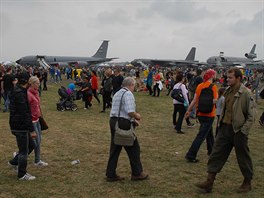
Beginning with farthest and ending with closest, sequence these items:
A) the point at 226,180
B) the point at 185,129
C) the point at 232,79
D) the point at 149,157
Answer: the point at 185,129, the point at 149,157, the point at 226,180, the point at 232,79

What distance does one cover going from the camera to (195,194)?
15.4 ft

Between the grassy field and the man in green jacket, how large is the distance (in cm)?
42

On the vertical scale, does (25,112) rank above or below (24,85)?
below

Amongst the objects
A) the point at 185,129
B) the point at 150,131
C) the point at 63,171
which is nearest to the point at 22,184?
the point at 63,171

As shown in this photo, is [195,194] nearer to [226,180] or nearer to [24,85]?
[226,180]

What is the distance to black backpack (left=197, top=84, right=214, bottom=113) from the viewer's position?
5828 millimetres

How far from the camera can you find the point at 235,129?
4406 mm

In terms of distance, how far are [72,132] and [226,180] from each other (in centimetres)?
Result: 501

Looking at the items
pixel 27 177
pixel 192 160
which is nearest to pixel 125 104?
pixel 27 177

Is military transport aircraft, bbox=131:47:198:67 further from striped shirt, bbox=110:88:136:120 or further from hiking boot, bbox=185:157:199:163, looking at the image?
striped shirt, bbox=110:88:136:120

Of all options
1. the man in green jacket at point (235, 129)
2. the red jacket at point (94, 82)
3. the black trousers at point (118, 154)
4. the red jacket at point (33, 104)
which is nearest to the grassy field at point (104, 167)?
the black trousers at point (118, 154)

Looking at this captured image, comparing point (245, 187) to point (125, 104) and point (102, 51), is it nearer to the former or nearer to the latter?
point (125, 104)

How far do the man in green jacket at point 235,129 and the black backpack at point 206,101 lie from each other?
1134 mm

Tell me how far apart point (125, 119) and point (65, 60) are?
4946 cm
